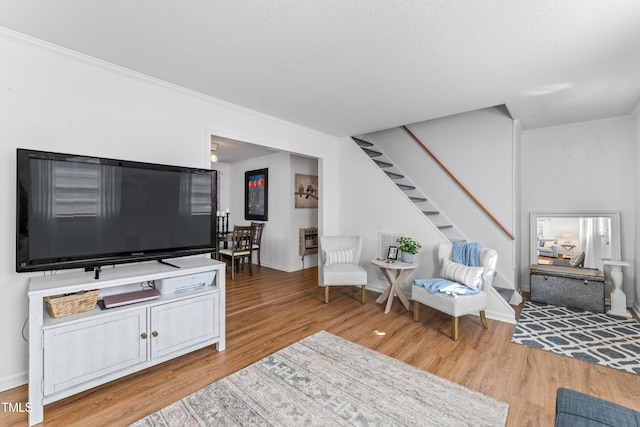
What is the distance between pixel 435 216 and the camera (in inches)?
177

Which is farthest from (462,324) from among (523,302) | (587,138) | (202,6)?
(202,6)

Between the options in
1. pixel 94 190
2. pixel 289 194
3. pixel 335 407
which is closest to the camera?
pixel 335 407

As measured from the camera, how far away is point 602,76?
259cm

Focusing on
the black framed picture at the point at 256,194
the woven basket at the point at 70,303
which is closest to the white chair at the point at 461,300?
the woven basket at the point at 70,303

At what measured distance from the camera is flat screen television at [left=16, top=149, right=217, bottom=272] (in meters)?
1.87

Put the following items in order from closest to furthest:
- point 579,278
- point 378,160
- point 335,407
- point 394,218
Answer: point 335,407, point 579,278, point 394,218, point 378,160

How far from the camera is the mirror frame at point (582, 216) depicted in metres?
3.76

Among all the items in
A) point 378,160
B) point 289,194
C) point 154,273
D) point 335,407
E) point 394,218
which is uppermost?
point 378,160

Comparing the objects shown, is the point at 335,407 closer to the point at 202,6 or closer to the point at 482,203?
the point at 202,6

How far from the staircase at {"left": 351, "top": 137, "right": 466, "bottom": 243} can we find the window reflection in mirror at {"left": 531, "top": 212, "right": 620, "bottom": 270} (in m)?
1.23

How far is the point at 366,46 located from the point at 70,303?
9.02 ft

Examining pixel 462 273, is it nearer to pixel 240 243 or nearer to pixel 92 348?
pixel 92 348

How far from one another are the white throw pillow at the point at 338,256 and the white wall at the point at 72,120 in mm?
2132

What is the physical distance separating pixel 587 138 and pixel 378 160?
9.48 ft
